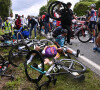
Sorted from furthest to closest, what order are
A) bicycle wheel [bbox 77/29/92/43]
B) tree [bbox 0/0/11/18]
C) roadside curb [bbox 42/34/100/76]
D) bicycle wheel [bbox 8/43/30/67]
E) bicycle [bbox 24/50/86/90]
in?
tree [bbox 0/0/11/18] < bicycle wheel [bbox 77/29/92/43] < bicycle wheel [bbox 8/43/30/67] < roadside curb [bbox 42/34/100/76] < bicycle [bbox 24/50/86/90]

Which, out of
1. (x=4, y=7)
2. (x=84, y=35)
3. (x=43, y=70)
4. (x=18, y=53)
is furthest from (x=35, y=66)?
(x=4, y=7)

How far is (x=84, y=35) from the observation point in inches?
302

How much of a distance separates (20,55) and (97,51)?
3322mm

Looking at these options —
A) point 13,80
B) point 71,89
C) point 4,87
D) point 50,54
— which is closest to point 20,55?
point 50,54

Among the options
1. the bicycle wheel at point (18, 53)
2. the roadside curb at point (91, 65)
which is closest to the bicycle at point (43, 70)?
the roadside curb at point (91, 65)

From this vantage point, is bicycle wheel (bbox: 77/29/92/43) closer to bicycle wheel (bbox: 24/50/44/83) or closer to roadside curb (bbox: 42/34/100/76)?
roadside curb (bbox: 42/34/100/76)

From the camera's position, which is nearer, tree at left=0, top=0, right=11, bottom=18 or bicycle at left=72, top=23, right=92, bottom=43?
bicycle at left=72, top=23, right=92, bottom=43

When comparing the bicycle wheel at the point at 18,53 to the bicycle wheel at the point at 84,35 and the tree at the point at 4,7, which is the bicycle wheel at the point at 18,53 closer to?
the bicycle wheel at the point at 84,35

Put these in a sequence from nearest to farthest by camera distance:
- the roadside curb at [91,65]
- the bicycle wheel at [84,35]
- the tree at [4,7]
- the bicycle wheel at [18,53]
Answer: the roadside curb at [91,65] → the bicycle wheel at [18,53] → the bicycle wheel at [84,35] → the tree at [4,7]

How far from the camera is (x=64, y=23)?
22.3ft

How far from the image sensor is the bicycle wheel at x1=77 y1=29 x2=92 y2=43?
758 centimetres

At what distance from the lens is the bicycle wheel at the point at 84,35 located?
24.9 ft

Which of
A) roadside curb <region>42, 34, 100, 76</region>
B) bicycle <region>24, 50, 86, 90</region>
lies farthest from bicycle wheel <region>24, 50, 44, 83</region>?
roadside curb <region>42, 34, 100, 76</region>

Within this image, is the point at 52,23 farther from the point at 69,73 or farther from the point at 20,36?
the point at 69,73
